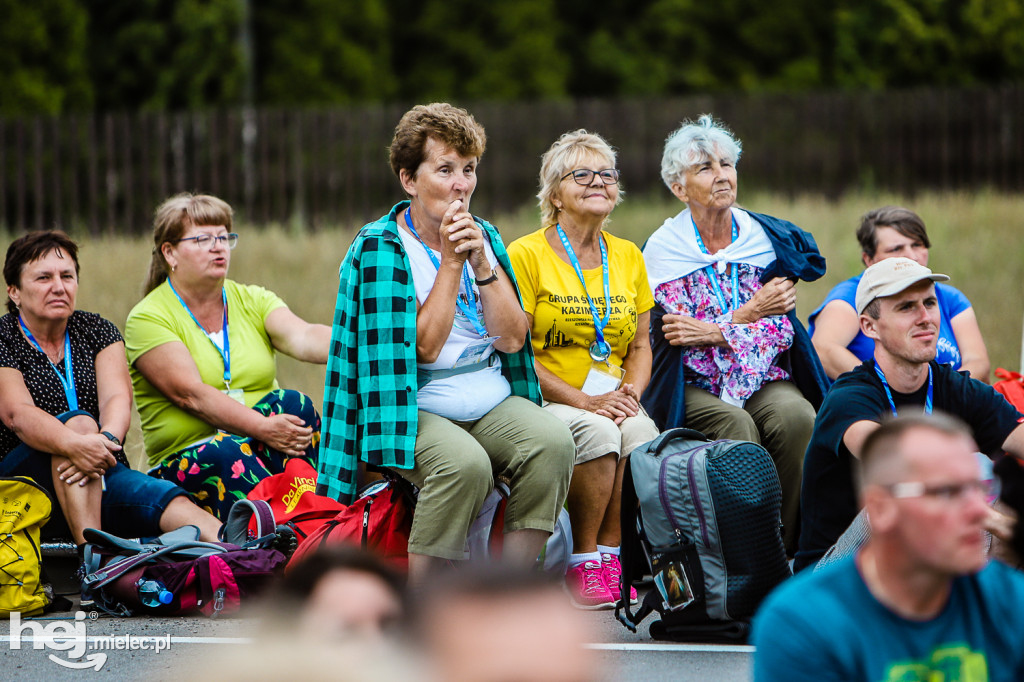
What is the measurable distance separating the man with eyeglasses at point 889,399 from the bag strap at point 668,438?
531mm

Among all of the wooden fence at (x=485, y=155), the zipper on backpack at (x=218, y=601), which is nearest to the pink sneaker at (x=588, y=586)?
the zipper on backpack at (x=218, y=601)

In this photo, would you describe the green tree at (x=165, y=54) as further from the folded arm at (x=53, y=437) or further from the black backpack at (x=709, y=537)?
the black backpack at (x=709, y=537)

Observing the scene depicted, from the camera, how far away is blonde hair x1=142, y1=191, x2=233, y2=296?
5254 mm

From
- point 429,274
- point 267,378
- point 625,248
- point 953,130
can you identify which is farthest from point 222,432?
point 953,130

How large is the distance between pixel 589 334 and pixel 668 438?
0.87m

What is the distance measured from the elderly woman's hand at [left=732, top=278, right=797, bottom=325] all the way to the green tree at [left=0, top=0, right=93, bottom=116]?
1220 centimetres

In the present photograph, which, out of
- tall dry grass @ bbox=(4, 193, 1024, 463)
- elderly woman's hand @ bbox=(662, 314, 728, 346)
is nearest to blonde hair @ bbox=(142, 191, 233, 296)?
elderly woman's hand @ bbox=(662, 314, 728, 346)

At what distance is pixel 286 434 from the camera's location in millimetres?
5008

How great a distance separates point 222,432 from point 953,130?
12218 millimetres

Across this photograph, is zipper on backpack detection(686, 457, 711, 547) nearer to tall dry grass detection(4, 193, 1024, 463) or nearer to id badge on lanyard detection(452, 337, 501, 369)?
id badge on lanyard detection(452, 337, 501, 369)

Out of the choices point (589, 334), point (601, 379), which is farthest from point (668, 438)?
point (589, 334)

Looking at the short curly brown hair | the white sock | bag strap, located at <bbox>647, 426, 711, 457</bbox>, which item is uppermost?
the short curly brown hair

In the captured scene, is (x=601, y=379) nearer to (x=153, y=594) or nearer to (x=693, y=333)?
(x=693, y=333)

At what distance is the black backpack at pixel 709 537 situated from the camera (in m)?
3.83
